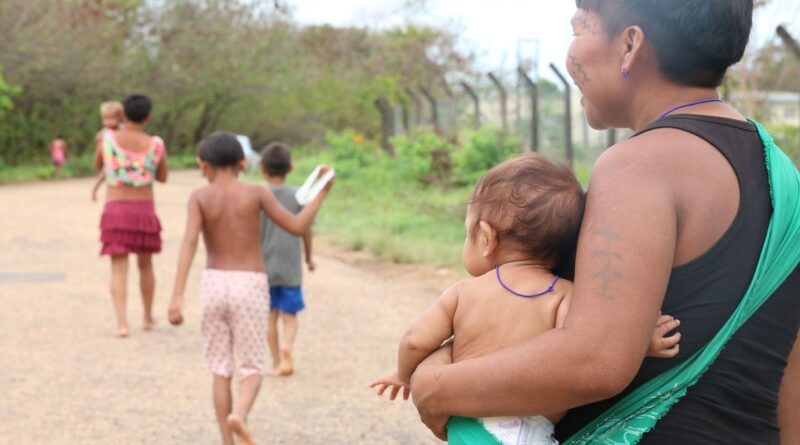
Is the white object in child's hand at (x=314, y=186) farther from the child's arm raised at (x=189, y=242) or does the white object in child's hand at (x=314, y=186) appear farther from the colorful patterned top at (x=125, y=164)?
the colorful patterned top at (x=125, y=164)

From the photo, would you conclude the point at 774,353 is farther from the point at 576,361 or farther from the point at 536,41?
the point at 536,41

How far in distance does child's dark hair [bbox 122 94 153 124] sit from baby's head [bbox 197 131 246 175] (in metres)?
2.84

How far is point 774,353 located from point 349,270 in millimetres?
10074

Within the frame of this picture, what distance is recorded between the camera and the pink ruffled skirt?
27.3 feet

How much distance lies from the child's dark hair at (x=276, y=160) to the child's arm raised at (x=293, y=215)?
58.9 inches

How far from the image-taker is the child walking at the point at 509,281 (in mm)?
2006

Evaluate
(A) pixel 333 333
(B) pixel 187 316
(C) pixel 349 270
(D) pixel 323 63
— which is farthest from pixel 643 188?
(D) pixel 323 63

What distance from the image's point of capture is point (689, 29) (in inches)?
71.4

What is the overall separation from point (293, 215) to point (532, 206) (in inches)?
136

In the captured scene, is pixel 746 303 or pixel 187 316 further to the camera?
pixel 187 316

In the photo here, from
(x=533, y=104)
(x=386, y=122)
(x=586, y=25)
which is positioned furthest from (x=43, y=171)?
(x=586, y=25)

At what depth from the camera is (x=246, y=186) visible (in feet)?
18.3

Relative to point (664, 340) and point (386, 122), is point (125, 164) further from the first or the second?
point (386, 122)

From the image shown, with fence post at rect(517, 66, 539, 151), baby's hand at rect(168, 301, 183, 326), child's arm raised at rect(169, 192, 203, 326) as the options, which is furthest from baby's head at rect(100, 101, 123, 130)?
fence post at rect(517, 66, 539, 151)
